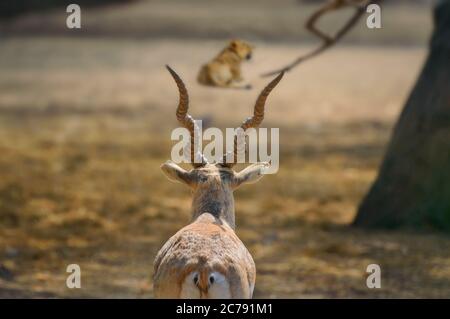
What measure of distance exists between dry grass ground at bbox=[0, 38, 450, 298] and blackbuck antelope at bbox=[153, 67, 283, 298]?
2.42 meters

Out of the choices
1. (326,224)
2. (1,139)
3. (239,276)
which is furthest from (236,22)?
(239,276)

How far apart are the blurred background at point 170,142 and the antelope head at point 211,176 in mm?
2306

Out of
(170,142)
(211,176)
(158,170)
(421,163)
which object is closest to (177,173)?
(211,176)

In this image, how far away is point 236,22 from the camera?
1035 inches

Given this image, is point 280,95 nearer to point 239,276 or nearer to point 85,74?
point 85,74

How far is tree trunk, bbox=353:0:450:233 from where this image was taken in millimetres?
11445

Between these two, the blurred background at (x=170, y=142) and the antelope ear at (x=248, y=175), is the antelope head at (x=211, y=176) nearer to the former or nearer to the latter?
the antelope ear at (x=248, y=175)

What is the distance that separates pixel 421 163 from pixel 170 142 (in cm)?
623

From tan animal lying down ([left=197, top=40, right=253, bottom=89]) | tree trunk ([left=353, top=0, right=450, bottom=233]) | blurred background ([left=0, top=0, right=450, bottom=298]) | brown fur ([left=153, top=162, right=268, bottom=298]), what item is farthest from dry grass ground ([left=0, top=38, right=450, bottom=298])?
brown fur ([left=153, top=162, right=268, bottom=298])

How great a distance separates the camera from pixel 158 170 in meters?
15.3

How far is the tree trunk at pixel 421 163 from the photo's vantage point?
1145 centimetres

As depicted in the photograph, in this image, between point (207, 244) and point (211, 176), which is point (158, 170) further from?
point (207, 244)

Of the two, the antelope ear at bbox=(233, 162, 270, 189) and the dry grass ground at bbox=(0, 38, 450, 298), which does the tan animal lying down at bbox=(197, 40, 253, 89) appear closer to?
the dry grass ground at bbox=(0, 38, 450, 298)

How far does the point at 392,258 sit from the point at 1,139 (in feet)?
27.4
